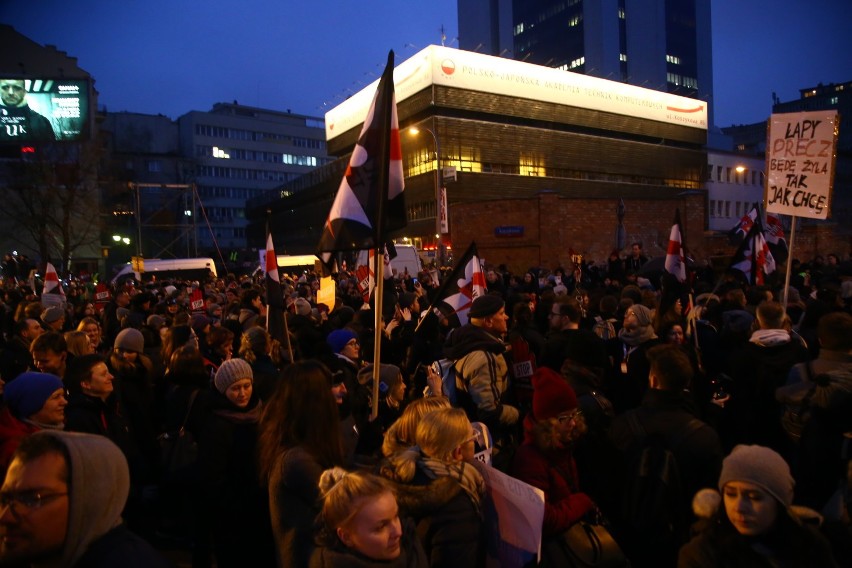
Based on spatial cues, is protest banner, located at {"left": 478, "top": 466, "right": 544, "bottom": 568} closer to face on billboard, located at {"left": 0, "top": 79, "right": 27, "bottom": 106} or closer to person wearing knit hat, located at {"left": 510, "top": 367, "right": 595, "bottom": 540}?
person wearing knit hat, located at {"left": 510, "top": 367, "right": 595, "bottom": 540}

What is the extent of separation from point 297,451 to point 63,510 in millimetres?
1110

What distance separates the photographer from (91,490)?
5.83ft

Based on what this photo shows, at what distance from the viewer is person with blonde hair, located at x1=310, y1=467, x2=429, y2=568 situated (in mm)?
2113

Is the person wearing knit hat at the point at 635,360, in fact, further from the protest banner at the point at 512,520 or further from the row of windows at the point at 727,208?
the row of windows at the point at 727,208

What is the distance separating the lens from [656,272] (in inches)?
564

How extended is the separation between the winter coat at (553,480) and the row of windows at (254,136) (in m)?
87.4

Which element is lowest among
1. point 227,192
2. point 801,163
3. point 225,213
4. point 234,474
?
point 234,474

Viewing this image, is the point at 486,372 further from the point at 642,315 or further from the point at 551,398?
the point at 642,315

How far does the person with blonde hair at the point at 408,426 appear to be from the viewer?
288cm

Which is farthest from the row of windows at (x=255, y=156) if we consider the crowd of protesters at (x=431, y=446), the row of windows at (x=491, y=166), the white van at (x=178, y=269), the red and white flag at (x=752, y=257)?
the crowd of protesters at (x=431, y=446)

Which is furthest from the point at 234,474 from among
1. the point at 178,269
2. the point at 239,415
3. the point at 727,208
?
the point at 727,208

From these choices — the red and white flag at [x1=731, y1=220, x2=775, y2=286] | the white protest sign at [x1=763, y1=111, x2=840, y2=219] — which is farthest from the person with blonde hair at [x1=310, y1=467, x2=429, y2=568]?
the red and white flag at [x1=731, y1=220, x2=775, y2=286]

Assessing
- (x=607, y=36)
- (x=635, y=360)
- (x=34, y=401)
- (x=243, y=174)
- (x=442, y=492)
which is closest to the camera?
(x=442, y=492)

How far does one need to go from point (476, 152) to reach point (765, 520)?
41677mm
